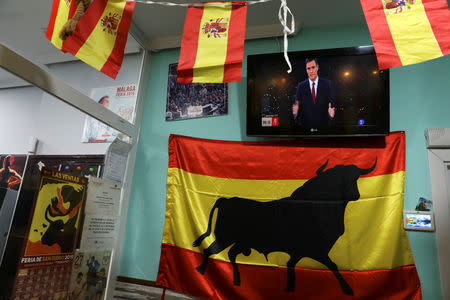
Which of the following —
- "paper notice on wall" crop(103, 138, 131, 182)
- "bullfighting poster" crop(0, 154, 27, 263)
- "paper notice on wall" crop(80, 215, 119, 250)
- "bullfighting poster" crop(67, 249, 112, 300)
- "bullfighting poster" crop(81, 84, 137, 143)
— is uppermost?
"bullfighting poster" crop(81, 84, 137, 143)

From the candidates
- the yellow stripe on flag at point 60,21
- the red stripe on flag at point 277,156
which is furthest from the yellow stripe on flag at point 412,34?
the yellow stripe on flag at point 60,21

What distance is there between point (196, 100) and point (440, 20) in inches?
59.1

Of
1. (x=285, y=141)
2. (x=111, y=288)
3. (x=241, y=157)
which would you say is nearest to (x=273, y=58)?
(x=285, y=141)

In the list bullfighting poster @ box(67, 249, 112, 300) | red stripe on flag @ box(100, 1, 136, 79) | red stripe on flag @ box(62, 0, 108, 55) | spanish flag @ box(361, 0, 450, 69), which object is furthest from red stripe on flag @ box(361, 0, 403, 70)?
bullfighting poster @ box(67, 249, 112, 300)

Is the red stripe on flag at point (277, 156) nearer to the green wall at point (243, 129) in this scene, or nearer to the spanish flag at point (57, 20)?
the green wall at point (243, 129)

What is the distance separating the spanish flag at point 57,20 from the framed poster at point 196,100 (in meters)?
0.95

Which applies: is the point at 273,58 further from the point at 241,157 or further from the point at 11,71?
the point at 11,71

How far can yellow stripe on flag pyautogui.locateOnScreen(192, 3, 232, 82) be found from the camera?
1.40 m

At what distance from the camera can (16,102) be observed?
134cm

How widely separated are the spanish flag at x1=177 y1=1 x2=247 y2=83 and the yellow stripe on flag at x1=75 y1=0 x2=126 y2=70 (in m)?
0.38

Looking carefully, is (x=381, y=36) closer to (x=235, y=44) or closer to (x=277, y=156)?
(x=235, y=44)

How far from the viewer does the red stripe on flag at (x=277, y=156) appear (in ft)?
5.56

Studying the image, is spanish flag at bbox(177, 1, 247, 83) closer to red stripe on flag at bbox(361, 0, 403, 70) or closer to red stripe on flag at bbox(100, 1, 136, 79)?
red stripe on flag at bbox(100, 1, 136, 79)

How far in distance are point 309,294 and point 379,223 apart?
22.2 inches
